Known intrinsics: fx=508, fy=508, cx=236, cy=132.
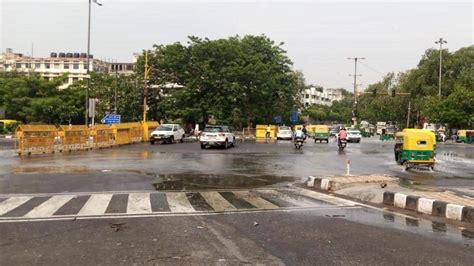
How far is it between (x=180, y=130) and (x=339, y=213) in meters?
35.2

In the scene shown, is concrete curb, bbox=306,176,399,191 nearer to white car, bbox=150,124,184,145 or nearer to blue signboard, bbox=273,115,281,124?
white car, bbox=150,124,184,145

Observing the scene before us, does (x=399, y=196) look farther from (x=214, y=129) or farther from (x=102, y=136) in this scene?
(x=102, y=136)

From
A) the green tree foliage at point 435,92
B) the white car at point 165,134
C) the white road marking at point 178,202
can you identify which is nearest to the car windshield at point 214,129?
the white car at point 165,134

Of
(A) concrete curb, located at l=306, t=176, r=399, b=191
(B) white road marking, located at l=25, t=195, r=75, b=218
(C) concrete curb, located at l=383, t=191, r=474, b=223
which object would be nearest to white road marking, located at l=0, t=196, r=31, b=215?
(B) white road marking, located at l=25, t=195, r=75, b=218

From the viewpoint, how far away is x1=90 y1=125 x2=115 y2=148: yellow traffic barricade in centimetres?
3390

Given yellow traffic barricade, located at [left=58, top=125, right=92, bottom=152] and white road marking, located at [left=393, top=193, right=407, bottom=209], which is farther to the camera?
yellow traffic barricade, located at [left=58, top=125, right=92, bottom=152]

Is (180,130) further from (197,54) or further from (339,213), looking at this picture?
(339,213)

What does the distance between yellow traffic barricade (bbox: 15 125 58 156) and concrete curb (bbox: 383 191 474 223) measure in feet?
69.2

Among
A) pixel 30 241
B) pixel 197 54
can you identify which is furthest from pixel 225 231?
pixel 197 54

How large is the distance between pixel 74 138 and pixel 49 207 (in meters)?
22.0

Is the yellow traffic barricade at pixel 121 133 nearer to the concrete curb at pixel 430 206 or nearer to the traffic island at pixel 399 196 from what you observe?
the traffic island at pixel 399 196

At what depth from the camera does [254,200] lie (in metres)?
11.7

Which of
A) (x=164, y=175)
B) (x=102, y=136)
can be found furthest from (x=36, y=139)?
(x=164, y=175)

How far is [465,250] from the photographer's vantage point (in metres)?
7.08
